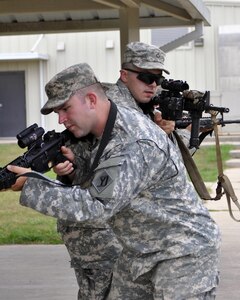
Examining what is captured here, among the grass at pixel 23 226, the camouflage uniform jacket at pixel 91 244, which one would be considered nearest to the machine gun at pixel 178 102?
the camouflage uniform jacket at pixel 91 244

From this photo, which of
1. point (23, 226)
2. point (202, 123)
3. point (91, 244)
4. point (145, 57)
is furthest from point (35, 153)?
point (23, 226)

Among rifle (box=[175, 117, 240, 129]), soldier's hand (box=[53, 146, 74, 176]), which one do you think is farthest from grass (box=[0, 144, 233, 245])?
soldier's hand (box=[53, 146, 74, 176])

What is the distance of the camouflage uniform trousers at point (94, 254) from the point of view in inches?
169

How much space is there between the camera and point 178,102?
4.39m

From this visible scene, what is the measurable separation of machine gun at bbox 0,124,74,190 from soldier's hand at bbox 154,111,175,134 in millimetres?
839

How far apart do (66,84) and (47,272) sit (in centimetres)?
432

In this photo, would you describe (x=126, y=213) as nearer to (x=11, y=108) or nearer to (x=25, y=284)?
(x=25, y=284)

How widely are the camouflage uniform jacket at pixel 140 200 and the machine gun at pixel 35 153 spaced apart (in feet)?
0.40

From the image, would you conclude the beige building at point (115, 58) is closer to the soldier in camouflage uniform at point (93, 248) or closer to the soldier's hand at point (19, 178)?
the soldier in camouflage uniform at point (93, 248)

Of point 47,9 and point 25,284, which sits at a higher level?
point 47,9

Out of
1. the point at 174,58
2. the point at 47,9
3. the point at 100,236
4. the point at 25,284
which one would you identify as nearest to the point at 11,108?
the point at 174,58

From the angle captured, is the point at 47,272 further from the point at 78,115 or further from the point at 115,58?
the point at 115,58

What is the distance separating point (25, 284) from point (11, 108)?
716 inches

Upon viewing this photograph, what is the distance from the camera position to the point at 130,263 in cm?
348
